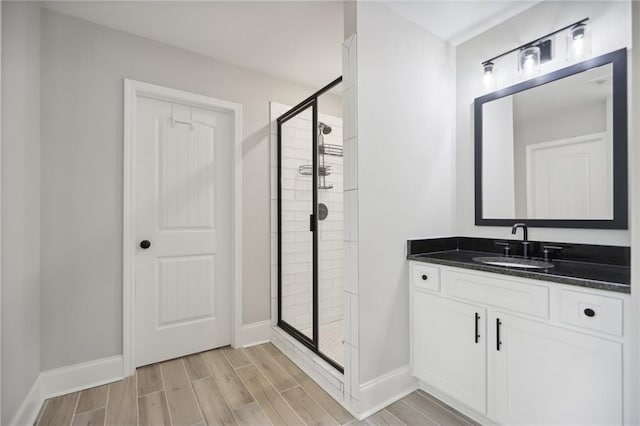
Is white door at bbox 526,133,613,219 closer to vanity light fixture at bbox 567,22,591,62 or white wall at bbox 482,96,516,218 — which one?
white wall at bbox 482,96,516,218

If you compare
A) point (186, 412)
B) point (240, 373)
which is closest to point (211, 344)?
point (240, 373)

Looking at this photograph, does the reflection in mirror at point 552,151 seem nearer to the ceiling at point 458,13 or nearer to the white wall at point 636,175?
the ceiling at point 458,13

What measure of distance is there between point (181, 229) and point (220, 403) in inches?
51.3

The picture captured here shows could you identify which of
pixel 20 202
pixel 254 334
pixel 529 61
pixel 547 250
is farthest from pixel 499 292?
pixel 20 202

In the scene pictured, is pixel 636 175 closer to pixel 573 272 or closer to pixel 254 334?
pixel 573 272

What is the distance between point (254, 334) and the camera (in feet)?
8.63

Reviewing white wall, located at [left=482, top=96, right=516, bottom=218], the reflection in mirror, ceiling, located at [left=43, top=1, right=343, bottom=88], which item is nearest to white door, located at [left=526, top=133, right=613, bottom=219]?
the reflection in mirror

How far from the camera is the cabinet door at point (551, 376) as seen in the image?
1151mm

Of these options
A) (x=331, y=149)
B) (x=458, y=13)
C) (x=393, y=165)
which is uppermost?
(x=458, y=13)

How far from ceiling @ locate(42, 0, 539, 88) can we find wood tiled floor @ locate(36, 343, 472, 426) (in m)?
2.46

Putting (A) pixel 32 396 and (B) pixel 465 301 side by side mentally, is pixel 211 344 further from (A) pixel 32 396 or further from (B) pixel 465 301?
(B) pixel 465 301

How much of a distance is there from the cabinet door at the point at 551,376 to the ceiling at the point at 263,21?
6.18 feet

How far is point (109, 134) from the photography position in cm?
206

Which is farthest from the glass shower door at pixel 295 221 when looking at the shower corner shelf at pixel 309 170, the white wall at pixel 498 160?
the white wall at pixel 498 160
